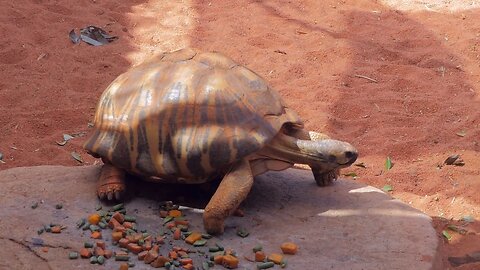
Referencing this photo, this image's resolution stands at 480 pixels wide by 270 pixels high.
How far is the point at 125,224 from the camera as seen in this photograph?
3602 mm

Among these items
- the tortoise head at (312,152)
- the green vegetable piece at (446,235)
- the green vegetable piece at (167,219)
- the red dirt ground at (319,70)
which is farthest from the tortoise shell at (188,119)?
the red dirt ground at (319,70)

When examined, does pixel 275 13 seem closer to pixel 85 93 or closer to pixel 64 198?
pixel 85 93

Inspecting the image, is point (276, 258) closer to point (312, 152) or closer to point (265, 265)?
point (265, 265)

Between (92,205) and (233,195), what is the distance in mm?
775

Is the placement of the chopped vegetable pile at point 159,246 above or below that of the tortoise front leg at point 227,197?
below

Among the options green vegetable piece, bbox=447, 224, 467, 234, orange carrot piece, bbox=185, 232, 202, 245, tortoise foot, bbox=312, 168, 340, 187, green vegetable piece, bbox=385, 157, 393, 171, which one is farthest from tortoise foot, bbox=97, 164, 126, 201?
green vegetable piece, bbox=385, 157, 393, 171

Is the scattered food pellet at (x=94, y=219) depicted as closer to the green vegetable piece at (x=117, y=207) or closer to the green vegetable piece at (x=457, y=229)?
the green vegetable piece at (x=117, y=207)

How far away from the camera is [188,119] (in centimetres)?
370

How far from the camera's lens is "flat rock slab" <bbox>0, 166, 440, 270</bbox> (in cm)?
333

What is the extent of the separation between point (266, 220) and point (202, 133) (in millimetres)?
548

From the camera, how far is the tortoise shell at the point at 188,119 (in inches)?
144

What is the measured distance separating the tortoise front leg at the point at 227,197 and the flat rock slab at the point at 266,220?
0.08 m

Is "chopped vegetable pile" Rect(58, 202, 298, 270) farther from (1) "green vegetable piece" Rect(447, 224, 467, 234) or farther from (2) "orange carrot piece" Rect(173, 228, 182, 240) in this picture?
(1) "green vegetable piece" Rect(447, 224, 467, 234)

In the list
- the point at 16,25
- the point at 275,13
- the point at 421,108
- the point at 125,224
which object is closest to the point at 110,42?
the point at 16,25
